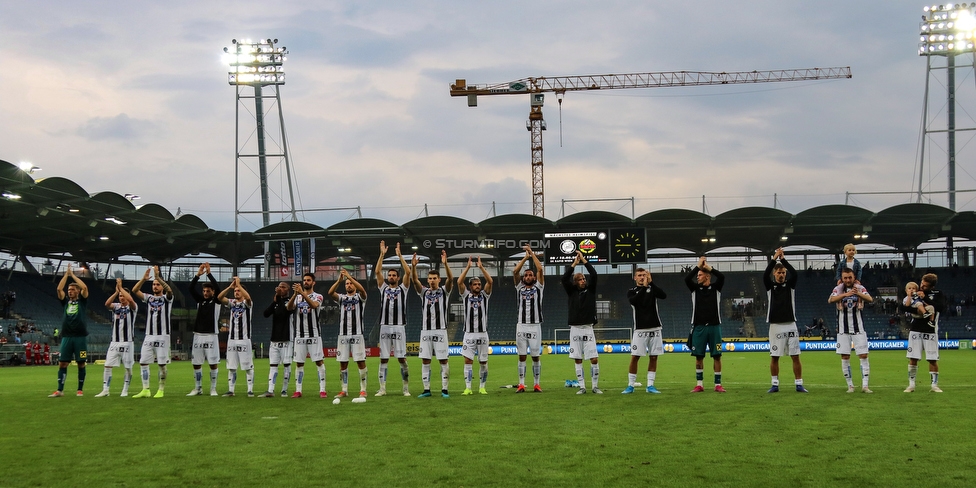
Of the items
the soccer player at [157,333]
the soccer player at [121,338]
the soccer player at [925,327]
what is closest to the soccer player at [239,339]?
the soccer player at [157,333]

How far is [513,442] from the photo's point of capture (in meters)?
8.43

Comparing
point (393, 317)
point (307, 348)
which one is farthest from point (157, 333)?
point (393, 317)

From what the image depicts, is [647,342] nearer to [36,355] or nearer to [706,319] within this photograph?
[706,319]

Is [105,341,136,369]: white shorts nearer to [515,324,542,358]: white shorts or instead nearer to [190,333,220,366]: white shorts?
[190,333,220,366]: white shorts

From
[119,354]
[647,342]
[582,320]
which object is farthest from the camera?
[119,354]

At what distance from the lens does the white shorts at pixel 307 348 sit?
48.9 feet

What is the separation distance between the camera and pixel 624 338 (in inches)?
2094

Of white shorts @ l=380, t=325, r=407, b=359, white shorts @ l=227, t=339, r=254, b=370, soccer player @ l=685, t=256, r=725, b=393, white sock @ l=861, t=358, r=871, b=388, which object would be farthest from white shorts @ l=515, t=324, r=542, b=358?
white sock @ l=861, t=358, r=871, b=388

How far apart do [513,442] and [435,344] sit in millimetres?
6012

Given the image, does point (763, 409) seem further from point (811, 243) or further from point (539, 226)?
point (811, 243)

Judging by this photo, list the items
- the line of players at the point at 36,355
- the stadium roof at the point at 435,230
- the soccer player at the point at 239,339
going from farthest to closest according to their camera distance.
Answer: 1. the stadium roof at the point at 435,230
2. the line of players at the point at 36,355
3. the soccer player at the point at 239,339

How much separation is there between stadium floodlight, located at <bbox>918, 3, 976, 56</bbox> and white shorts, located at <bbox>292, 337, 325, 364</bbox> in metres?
44.5

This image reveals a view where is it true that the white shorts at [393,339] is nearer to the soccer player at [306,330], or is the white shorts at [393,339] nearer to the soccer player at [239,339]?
the soccer player at [306,330]

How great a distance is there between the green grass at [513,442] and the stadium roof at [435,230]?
2833cm
